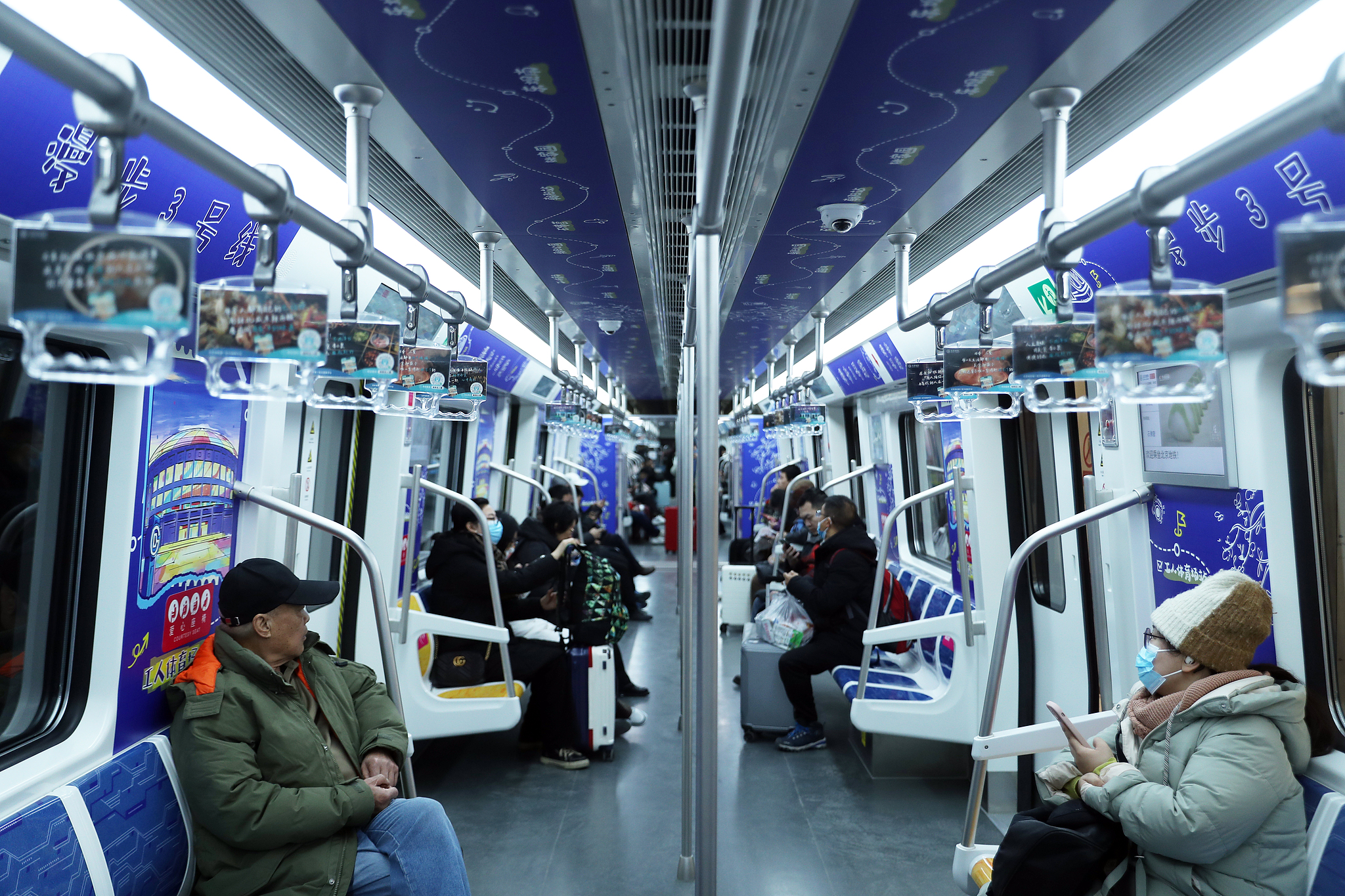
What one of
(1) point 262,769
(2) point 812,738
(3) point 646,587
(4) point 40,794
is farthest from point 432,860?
(3) point 646,587

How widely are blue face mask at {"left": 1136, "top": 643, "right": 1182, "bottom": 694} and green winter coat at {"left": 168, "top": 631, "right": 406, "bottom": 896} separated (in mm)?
2533

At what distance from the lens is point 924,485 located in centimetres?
753

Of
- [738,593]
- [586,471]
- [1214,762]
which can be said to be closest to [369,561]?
[1214,762]

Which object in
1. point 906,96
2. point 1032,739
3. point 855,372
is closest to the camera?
point 906,96

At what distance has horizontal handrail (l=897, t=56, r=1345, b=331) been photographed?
1.30 m

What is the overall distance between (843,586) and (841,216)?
2.82 meters

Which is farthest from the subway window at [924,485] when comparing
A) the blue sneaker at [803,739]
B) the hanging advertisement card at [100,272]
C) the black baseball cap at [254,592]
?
the hanging advertisement card at [100,272]

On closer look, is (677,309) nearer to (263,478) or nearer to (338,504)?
(338,504)

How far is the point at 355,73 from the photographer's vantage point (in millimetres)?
2283

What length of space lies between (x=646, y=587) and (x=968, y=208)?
8.83 metres

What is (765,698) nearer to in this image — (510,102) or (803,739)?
(803,739)

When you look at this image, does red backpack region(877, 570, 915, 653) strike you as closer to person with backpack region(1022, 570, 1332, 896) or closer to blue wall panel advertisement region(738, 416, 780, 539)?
person with backpack region(1022, 570, 1332, 896)

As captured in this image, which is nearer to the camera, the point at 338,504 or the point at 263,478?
the point at 263,478

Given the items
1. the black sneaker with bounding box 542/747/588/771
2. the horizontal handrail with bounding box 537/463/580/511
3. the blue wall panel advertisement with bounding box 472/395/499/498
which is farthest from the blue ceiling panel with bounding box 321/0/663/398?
the horizontal handrail with bounding box 537/463/580/511
